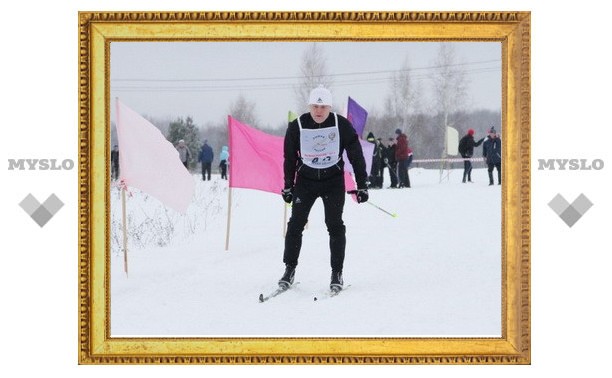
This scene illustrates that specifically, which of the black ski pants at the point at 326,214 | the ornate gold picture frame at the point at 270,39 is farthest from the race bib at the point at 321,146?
the ornate gold picture frame at the point at 270,39

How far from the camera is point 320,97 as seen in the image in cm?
600

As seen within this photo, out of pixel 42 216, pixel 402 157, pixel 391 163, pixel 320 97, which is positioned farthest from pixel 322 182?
pixel 391 163

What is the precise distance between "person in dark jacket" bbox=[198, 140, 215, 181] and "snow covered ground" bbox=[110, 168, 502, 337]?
0.11 metres

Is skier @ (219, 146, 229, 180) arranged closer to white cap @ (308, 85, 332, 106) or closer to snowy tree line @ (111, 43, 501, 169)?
snowy tree line @ (111, 43, 501, 169)

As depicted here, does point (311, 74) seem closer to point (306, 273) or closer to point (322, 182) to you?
point (322, 182)

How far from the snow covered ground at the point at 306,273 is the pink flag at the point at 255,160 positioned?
0.75 ft

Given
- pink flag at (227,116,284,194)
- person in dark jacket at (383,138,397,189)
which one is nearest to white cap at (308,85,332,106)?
pink flag at (227,116,284,194)

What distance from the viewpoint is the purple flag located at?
6.75 metres

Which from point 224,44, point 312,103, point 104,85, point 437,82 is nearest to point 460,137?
point 437,82

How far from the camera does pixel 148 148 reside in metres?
6.64

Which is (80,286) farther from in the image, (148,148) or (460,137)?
(460,137)

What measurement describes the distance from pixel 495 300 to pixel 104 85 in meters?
3.23

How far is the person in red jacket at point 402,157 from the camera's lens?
8281 millimetres

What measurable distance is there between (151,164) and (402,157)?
11.1ft
